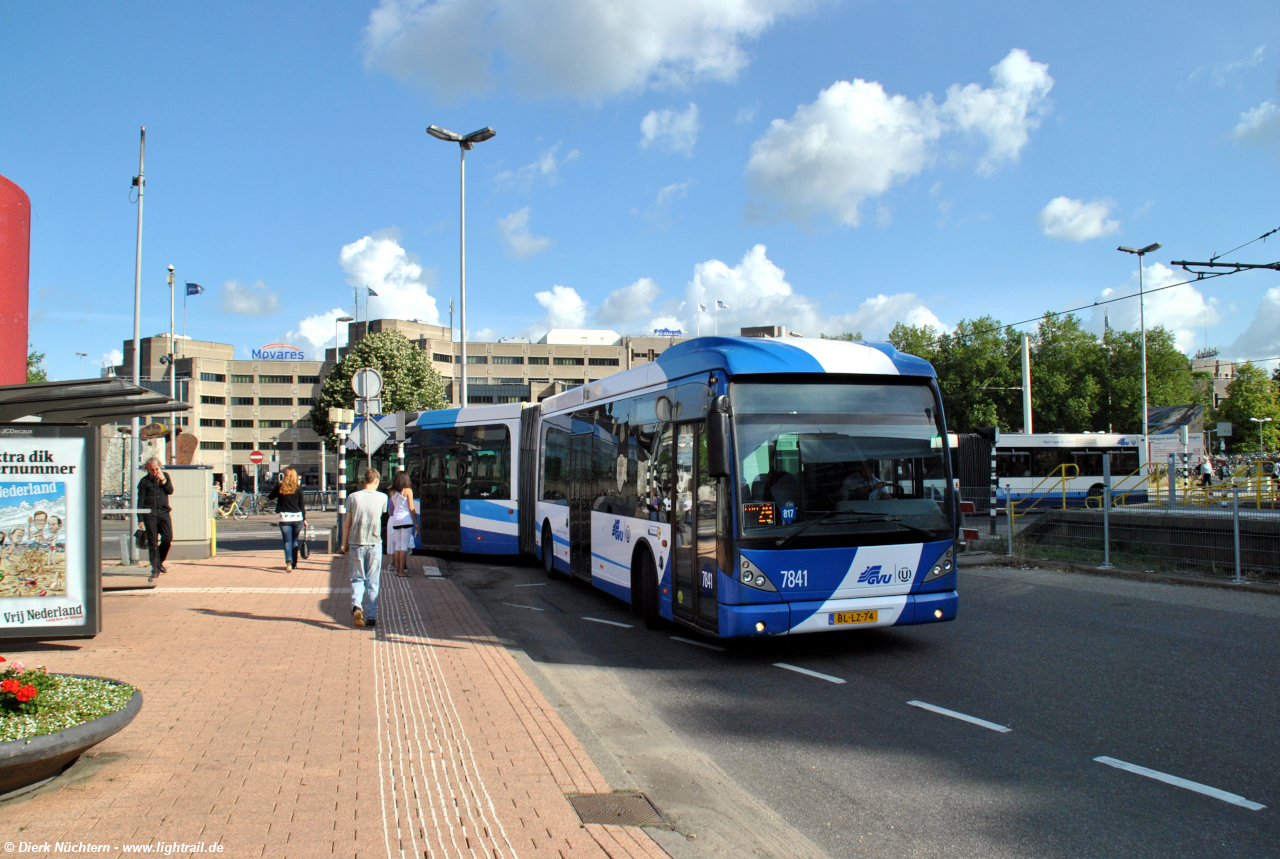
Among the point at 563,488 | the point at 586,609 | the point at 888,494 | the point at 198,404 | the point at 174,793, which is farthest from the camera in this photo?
the point at 198,404

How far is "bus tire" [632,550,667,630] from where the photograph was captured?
31.1ft

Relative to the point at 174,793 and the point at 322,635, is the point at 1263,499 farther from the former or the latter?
the point at 174,793

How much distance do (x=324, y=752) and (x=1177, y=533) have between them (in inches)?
512

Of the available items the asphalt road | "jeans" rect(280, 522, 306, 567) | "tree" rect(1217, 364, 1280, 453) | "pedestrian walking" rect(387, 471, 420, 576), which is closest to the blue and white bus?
the asphalt road

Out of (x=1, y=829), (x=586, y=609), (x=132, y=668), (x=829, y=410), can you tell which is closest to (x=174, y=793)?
(x=1, y=829)

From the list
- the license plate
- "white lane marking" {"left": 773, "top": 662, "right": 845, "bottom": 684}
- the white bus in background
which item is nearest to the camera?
"white lane marking" {"left": 773, "top": 662, "right": 845, "bottom": 684}

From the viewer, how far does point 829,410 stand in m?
7.93

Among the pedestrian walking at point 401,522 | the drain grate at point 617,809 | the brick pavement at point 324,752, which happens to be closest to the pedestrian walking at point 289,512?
the pedestrian walking at point 401,522

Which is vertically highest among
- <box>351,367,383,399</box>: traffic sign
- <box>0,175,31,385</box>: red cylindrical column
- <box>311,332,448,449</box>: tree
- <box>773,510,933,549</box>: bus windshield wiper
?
<box>311,332,448,449</box>: tree

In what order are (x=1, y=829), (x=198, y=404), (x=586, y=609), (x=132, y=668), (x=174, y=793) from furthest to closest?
1. (x=198, y=404)
2. (x=586, y=609)
3. (x=132, y=668)
4. (x=174, y=793)
5. (x=1, y=829)

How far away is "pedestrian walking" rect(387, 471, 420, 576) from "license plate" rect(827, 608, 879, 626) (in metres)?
8.19

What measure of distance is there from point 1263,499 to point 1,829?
567 inches

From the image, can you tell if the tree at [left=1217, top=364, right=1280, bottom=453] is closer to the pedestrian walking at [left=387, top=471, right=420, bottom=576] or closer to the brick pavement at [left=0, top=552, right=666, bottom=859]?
the pedestrian walking at [left=387, top=471, right=420, bottom=576]

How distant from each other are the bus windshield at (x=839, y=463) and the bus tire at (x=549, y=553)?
693cm
